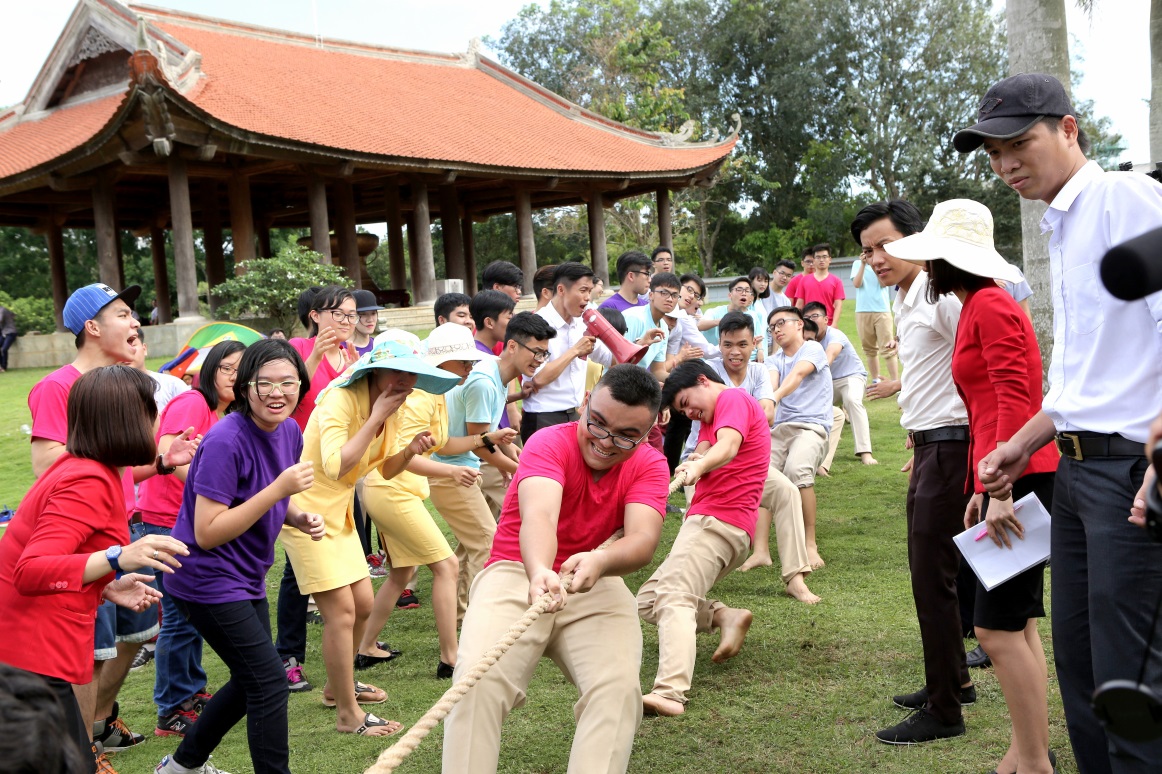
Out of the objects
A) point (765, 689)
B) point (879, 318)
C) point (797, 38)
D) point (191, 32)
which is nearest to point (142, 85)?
point (191, 32)

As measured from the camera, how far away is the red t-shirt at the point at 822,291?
11883 millimetres

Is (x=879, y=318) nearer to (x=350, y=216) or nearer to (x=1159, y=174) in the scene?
(x=1159, y=174)

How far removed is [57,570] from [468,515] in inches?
102

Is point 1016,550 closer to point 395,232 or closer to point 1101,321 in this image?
point 1101,321

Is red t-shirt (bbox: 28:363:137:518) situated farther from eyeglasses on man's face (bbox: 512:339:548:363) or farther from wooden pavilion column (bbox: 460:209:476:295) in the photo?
wooden pavilion column (bbox: 460:209:476:295)

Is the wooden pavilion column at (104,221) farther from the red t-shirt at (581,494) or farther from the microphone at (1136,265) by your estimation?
the microphone at (1136,265)

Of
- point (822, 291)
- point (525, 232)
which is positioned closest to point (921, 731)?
point (822, 291)

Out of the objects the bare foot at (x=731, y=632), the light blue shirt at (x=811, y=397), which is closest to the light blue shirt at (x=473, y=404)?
the bare foot at (x=731, y=632)

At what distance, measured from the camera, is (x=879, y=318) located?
455 inches

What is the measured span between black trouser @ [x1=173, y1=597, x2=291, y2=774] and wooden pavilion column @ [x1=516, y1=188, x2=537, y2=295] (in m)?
17.5

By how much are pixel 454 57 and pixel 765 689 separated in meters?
21.6

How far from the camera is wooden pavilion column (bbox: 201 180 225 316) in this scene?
19328 mm

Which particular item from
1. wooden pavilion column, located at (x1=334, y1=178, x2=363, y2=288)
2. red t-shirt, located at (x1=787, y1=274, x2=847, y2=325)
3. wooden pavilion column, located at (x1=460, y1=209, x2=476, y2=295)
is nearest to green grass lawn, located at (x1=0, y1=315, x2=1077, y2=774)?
red t-shirt, located at (x1=787, y1=274, x2=847, y2=325)

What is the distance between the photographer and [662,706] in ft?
13.4
